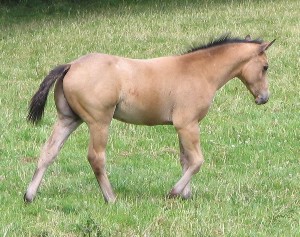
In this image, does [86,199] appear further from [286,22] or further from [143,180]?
[286,22]

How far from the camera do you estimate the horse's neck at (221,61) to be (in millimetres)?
8680

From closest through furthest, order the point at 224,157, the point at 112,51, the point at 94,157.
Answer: the point at 94,157, the point at 224,157, the point at 112,51

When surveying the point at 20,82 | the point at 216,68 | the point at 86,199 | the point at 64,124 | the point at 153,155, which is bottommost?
the point at 20,82

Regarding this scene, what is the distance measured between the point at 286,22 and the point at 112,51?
5.26m

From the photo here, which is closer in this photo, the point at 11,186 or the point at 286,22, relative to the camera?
the point at 11,186

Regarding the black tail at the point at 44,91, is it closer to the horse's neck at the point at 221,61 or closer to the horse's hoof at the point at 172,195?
the horse's neck at the point at 221,61

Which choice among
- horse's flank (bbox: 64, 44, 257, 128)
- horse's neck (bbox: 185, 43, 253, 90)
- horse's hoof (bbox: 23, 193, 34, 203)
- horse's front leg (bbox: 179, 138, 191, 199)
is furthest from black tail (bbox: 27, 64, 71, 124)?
horse's front leg (bbox: 179, 138, 191, 199)

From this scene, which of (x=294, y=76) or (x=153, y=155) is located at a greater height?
(x=153, y=155)

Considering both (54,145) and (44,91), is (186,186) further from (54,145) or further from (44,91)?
(44,91)

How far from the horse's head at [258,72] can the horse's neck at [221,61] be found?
69 millimetres

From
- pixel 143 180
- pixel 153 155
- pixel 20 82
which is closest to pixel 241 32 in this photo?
pixel 20 82

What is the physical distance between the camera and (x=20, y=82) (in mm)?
15547

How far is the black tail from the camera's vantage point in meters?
8.16

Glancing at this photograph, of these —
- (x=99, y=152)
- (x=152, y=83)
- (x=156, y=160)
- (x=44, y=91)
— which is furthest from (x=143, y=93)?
(x=156, y=160)
